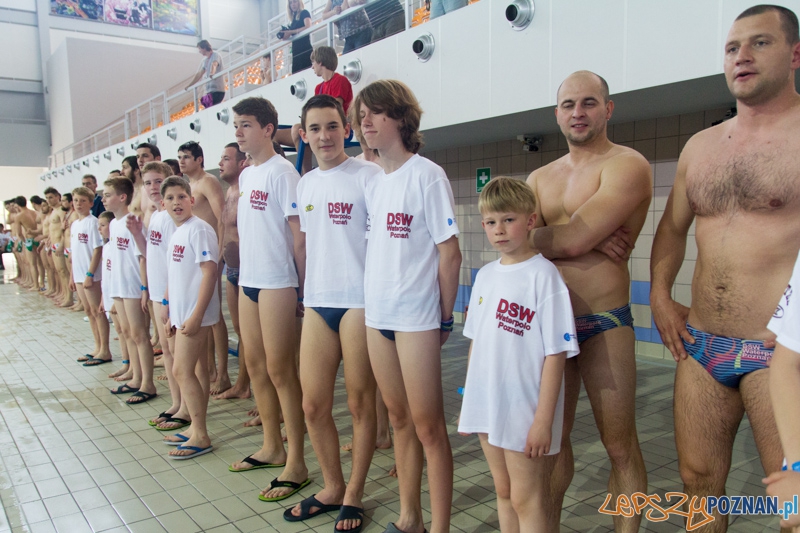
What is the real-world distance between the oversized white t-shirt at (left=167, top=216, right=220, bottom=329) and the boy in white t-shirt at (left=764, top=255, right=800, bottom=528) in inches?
122

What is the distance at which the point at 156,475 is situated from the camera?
11.1 feet

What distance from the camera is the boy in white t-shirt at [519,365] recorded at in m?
1.92

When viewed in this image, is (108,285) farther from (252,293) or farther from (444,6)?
(444,6)

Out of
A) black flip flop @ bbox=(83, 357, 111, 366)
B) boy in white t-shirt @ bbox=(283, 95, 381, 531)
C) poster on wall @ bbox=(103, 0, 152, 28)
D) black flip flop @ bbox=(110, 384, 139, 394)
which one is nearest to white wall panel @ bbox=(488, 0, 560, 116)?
boy in white t-shirt @ bbox=(283, 95, 381, 531)

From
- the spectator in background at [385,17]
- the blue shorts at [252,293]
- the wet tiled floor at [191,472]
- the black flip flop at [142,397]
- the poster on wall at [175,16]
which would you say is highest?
the poster on wall at [175,16]

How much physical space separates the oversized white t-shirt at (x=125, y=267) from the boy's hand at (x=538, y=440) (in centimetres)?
394

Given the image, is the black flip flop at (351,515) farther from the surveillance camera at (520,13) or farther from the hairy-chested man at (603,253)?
the surveillance camera at (520,13)

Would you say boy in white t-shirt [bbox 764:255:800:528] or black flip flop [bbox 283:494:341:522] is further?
black flip flop [bbox 283:494:341:522]

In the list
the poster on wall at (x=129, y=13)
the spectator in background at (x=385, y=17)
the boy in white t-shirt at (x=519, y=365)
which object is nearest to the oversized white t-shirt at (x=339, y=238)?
the boy in white t-shirt at (x=519, y=365)

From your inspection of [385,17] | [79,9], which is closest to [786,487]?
[385,17]

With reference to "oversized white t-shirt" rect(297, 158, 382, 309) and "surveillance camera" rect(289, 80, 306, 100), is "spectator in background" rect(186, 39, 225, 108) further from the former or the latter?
"oversized white t-shirt" rect(297, 158, 382, 309)

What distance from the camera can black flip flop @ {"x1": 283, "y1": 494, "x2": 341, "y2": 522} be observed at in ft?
9.08

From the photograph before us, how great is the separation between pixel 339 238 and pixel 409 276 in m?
0.53

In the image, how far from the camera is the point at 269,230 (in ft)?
10.2
